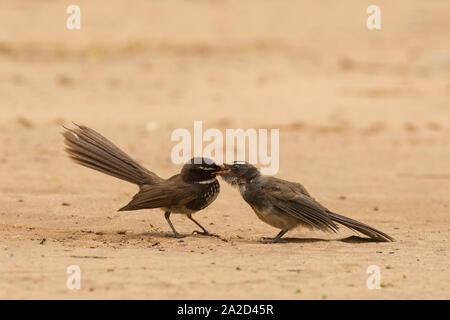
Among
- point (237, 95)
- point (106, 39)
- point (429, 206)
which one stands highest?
point (106, 39)

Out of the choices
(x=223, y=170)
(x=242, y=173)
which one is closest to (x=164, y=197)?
(x=223, y=170)

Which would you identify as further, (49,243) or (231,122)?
(231,122)

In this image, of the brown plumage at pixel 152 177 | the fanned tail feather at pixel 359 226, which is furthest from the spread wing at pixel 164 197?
the fanned tail feather at pixel 359 226

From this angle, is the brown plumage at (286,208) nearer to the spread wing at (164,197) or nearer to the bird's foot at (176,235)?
the spread wing at (164,197)

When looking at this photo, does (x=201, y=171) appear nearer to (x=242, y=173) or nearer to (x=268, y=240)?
(x=242, y=173)

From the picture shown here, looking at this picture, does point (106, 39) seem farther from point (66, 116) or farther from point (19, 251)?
point (19, 251)

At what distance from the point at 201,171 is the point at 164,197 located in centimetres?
41

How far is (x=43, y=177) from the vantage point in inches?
401

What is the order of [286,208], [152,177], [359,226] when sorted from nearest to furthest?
[286,208] < [359,226] < [152,177]

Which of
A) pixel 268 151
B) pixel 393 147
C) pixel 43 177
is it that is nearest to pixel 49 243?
pixel 43 177

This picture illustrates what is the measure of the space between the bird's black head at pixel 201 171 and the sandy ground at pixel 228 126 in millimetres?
602

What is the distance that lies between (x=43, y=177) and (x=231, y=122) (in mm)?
4924

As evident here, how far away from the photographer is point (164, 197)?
7.59 meters

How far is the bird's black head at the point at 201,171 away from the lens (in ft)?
25.1
